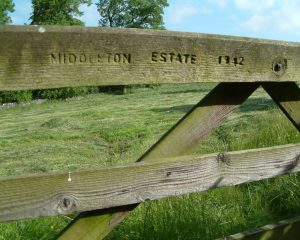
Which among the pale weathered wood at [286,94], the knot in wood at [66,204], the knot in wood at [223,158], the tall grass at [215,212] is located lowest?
the tall grass at [215,212]

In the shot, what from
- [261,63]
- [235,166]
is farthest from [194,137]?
[261,63]

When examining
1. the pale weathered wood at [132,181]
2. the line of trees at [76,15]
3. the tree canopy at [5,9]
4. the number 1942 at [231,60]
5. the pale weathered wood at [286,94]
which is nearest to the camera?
the pale weathered wood at [132,181]

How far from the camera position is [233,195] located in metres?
4.86

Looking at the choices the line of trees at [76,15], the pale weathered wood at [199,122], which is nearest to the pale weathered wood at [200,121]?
the pale weathered wood at [199,122]

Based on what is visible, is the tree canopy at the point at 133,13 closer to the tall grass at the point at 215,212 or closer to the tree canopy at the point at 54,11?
the tree canopy at the point at 54,11

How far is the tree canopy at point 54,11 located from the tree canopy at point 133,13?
10792mm

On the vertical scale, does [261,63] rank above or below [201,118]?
above

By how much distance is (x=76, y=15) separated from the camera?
222 feet

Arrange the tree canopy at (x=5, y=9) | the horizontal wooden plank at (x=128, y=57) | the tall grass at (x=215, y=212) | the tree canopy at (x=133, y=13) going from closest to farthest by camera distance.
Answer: the horizontal wooden plank at (x=128, y=57) → the tall grass at (x=215, y=212) → the tree canopy at (x=5, y=9) → the tree canopy at (x=133, y=13)

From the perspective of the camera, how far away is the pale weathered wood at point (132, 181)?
1909mm

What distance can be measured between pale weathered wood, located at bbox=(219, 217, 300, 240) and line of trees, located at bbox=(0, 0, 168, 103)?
4184 cm

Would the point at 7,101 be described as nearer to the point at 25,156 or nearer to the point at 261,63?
the point at 25,156

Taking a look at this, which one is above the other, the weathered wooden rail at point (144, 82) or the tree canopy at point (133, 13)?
the tree canopy at point (133, 13)

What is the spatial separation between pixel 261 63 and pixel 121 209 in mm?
948
